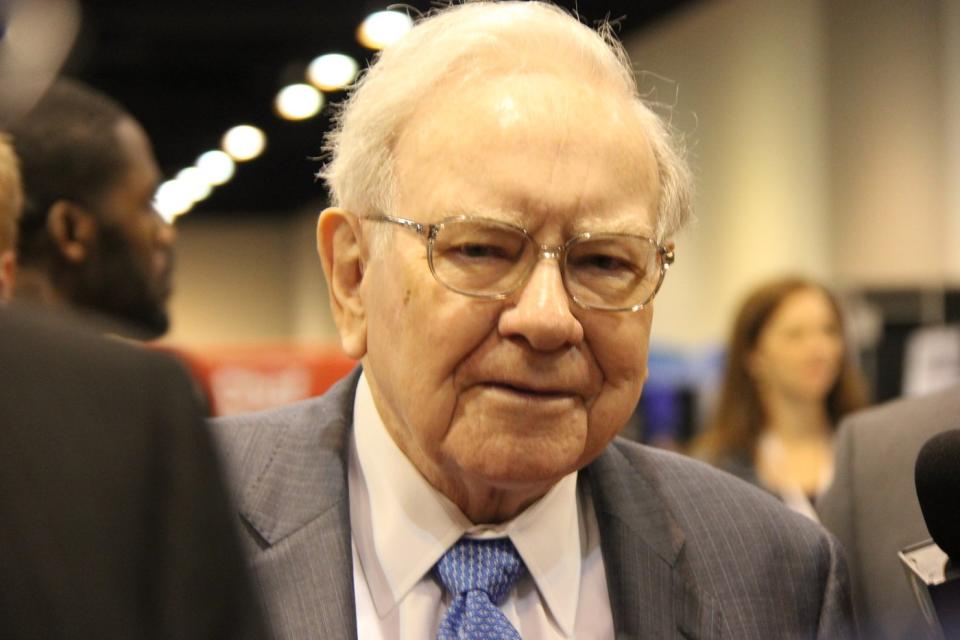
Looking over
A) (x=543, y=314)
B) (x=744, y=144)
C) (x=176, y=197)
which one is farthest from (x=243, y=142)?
(x=543, y=314)

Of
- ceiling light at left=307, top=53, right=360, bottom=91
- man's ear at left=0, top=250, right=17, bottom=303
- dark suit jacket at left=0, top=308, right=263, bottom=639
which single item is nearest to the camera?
dark suit jacket at left=0, top=308, right=263, bottom=639

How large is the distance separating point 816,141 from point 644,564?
6.75 metres

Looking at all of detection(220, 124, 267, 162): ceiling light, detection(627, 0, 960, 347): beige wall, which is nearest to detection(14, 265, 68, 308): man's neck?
detection(627, 0, 960, 347): beige wall

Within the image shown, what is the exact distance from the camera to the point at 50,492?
0.71 metres

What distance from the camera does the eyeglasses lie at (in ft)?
5.44

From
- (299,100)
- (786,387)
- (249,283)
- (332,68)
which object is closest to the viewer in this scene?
(786,387)

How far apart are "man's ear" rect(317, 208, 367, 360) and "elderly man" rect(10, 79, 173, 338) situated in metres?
0.78

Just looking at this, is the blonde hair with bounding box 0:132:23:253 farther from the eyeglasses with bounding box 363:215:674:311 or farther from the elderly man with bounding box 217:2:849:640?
the eyeglasses with bounding box 363:215:674:311

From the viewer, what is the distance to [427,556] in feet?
5.68

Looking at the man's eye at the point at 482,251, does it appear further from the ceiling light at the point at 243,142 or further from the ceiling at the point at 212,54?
the ceiling light at the point at 243,142

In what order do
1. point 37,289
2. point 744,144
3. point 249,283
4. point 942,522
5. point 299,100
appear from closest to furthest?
point 942,522, point 37,289, point 744,144, point 299,100, point 249,283

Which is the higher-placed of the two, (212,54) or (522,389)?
(212,54)

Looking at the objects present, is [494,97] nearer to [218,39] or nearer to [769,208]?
[769,208]

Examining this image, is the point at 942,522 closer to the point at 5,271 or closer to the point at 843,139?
the point at 5,271
